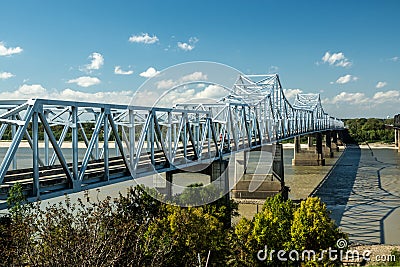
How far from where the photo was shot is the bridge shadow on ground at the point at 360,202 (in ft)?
81.1

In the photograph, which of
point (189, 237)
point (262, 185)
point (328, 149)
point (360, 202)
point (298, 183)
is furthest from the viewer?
point (328, 149)

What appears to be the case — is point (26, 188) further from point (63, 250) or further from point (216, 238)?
point (216, 238)

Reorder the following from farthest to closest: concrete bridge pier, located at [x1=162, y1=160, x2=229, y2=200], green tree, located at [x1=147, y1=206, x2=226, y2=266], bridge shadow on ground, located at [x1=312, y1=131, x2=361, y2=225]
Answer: bridge shadow on ground, located at [x1=312, y1=131, x2=361, y2=225] → concrete bridge pier, located at [x1=162, y1=160, x2=229, y2=200] → green tree, located at [x1=147, y1=206, x2=226, y2=266]

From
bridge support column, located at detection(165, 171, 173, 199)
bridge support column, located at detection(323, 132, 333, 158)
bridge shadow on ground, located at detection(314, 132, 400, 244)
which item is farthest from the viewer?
bridge support column, located at detection(323, 132, 333, 158)

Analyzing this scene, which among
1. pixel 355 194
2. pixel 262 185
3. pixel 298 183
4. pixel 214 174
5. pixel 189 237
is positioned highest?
pixel 214 174

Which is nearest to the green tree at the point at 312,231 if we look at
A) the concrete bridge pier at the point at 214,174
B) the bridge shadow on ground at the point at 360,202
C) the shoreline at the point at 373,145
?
the concrete bridge pier at the point at 214,174

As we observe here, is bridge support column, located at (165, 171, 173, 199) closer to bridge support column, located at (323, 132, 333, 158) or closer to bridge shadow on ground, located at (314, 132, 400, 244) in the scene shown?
bridge shadow on ground, located at (314, 132, 400, 244)

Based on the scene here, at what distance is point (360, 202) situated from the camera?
3391 cm

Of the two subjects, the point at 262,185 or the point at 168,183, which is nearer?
the point at 168,183

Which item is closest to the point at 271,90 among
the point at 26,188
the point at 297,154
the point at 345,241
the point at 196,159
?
the point at 297,154

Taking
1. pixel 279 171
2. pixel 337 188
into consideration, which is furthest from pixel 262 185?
pixel 337 188

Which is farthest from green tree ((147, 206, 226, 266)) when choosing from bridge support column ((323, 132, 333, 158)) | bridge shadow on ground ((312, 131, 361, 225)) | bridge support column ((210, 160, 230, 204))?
bridge support column ((323, 132, 333, 158))

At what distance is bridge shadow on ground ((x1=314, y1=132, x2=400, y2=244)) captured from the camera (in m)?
24.7

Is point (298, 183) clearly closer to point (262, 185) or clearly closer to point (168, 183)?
point (262, 185)
